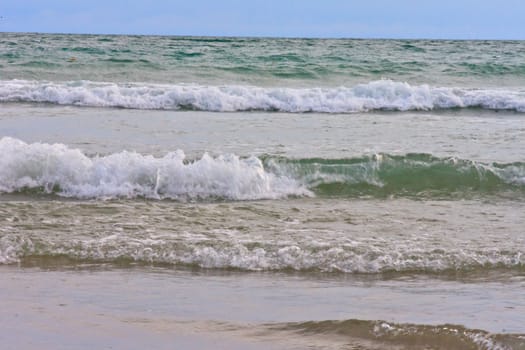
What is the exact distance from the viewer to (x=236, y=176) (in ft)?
32.1

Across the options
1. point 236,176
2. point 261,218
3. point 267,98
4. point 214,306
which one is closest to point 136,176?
point 236,176

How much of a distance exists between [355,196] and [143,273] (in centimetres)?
394

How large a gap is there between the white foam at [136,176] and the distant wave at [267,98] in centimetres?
763

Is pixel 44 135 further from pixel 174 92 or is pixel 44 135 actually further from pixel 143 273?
pixel 143 273

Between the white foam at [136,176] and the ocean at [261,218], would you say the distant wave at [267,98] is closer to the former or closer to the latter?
the ocean at [261,218]

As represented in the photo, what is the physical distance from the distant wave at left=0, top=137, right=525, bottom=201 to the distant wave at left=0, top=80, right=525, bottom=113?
7311 millimetres

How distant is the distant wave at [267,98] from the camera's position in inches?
709

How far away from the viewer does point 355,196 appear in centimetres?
973

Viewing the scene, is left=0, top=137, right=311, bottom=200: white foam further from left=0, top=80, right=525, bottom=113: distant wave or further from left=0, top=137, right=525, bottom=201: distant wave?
left=0, top=80, right=525, bottom=113: distant wave

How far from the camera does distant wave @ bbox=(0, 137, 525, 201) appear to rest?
9656 mm

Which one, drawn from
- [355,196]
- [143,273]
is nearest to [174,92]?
[355,196]

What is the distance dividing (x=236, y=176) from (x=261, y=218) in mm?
1661

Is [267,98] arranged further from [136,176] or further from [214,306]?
[214,306]

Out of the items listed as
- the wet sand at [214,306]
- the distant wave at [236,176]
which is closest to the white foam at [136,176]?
the distant wave at [236,176]
